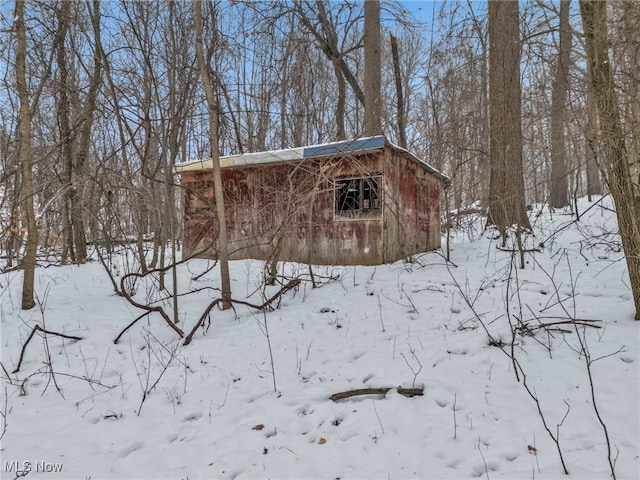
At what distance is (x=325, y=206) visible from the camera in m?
7.76

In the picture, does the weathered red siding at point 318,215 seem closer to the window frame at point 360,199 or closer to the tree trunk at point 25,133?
the window frame at point 360,199

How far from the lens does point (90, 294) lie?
5.63 meters

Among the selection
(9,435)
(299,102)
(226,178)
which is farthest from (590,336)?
(299,102)

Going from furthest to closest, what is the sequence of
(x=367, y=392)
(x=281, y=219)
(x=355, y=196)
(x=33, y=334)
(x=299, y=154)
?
(x=355, y=196), (x=281, y=219), (x=299, y=154), (x=33, y=334), (x=367, y=392)

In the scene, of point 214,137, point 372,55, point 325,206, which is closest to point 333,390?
point 214,137

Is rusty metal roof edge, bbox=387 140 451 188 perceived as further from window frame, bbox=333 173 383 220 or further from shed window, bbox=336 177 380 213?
shed window, bbox=336 177 380 213

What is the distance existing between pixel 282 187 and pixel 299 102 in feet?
19.8

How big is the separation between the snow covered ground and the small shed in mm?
2488

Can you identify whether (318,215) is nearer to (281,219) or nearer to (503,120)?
(281,219)

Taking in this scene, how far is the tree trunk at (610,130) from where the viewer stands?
3.04m

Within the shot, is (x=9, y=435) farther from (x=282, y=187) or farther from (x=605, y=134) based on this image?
(x=282, y=187)

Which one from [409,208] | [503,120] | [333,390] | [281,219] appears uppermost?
[503,120]

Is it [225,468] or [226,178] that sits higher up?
[226,178]

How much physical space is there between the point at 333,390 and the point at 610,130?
10.6 feet
